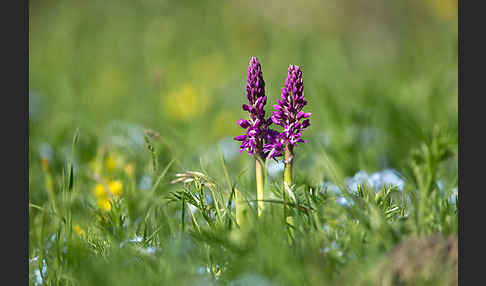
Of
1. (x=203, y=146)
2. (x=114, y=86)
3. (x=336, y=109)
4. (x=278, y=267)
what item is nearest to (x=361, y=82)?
(x=336, y=109)

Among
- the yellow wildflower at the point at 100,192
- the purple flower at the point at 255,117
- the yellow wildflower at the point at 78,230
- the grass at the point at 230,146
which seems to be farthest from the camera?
the yellow wildflower at the point at 100,192

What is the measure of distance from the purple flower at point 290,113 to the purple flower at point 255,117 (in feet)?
0.12

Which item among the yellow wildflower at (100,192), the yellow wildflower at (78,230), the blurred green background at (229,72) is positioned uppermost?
the blurred green background at (229,72)

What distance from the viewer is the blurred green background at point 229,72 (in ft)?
16.3

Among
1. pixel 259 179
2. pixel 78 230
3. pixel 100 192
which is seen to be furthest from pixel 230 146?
pixel 259 179

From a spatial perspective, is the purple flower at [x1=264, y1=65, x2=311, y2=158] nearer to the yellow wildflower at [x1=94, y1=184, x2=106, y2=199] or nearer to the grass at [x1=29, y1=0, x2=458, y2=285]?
the grass at [x1=29, y1=0, x2=458, y2=285]

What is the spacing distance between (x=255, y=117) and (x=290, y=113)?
0.52 ft

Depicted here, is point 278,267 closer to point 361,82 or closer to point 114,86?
point 361,82

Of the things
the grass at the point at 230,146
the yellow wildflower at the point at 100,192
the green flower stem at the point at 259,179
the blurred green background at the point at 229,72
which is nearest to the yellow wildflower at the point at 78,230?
the grass at the point at 230,146

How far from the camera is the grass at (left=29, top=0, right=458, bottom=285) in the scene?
2182 mm

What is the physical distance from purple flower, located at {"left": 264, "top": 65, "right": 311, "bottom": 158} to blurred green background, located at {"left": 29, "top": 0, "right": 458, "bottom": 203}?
95 centimetres

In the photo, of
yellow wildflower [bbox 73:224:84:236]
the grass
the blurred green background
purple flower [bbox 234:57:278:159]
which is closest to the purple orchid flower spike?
purple flower [bbox 234:57:278:159]

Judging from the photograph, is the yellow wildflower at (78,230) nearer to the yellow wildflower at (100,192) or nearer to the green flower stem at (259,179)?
the yellow wildflower at (100,192)

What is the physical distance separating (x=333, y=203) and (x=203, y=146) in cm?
284
